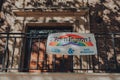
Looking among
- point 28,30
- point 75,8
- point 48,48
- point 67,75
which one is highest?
point 75,8

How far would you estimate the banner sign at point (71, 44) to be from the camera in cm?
617

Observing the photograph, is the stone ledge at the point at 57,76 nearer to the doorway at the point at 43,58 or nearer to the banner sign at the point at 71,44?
the banner sign at the point at 71,44

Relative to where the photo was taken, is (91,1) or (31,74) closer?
(31,74)

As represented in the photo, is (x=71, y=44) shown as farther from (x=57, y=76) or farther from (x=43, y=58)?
(x=43, y=58)

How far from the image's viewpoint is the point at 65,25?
8.16 meters

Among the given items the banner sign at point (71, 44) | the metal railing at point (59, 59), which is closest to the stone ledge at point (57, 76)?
the banner sign at point (71, 44)

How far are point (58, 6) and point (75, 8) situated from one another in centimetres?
58

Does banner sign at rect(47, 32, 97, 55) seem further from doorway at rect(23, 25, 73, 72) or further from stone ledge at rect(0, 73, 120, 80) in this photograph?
doorway at rect(23, 25, 73, 72)

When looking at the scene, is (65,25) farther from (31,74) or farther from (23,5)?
(31,74)

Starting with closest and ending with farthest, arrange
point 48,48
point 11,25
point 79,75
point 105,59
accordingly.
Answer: point 79,75 → point 48,48 → point 105,59 → point 11,25

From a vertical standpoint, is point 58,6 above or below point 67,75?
above

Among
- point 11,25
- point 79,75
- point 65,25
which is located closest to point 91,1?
point 65,25

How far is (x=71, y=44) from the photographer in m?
6.26

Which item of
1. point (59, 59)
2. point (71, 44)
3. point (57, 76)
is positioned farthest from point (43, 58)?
point (57, 76)
